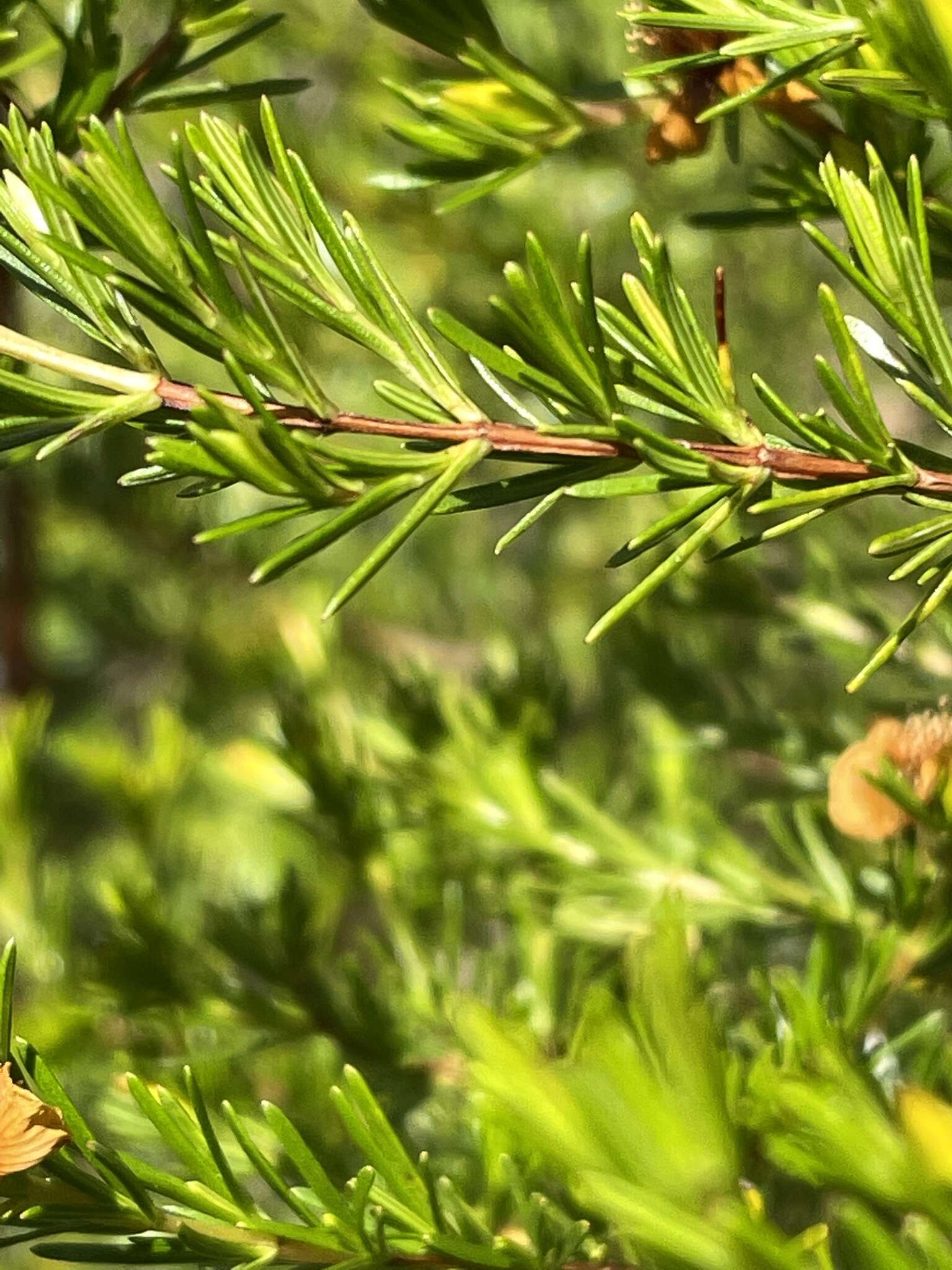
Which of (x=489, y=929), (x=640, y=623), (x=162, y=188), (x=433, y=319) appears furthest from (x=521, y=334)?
(x=162, y=188)

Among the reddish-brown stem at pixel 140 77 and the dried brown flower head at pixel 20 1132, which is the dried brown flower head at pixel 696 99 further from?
the dried brown flower head at pixel 20 1132

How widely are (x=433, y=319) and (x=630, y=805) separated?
282 millimetres

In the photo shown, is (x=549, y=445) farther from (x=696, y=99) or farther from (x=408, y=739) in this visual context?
(x=408, y=739)

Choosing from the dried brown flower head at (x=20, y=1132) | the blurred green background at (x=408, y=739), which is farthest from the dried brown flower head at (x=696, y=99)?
the dried brown flower head at (x=20, y=1132)

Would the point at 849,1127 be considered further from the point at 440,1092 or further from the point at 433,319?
the point at 440,1092

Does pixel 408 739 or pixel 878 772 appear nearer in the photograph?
pixel 878 772

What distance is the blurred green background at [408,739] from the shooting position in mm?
339

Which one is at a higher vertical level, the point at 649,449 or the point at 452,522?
the point at 649,449

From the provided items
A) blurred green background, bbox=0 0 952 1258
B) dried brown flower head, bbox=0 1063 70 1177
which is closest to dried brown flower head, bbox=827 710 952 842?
blurred green background, bbox=0 0 952 1258

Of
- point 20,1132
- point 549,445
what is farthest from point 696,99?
point 20,1132

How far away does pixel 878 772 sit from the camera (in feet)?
0.82

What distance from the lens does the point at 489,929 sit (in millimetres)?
702

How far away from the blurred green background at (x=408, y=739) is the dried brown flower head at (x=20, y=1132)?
0.12 metres

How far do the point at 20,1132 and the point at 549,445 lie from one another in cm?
13
